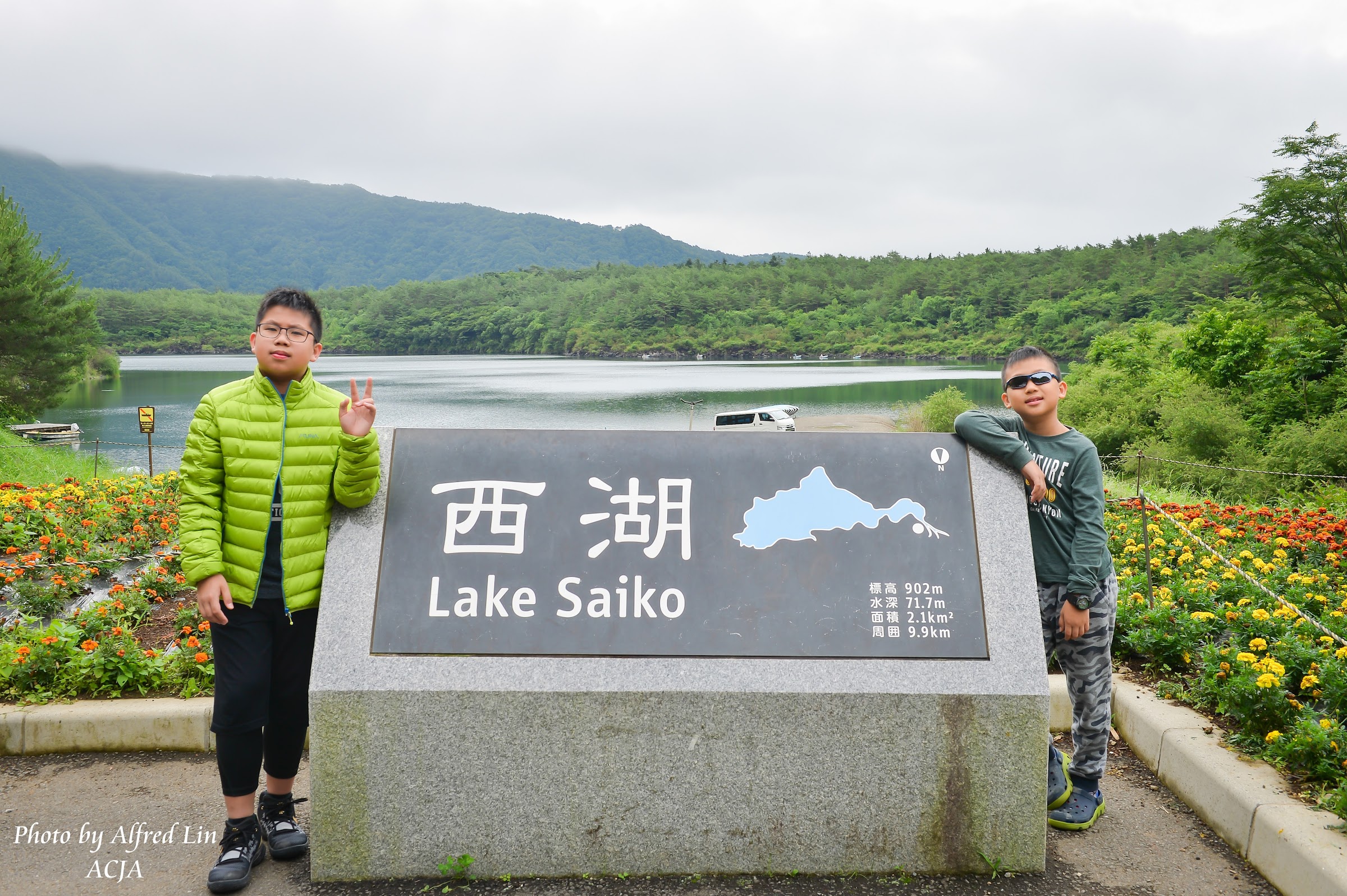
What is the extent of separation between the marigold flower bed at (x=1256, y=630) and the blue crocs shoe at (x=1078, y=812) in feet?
1.83

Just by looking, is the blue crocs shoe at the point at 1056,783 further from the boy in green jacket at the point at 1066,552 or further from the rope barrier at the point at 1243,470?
the rope barrier at the point at 1243,470

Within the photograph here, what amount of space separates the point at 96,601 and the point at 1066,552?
14.5 ft

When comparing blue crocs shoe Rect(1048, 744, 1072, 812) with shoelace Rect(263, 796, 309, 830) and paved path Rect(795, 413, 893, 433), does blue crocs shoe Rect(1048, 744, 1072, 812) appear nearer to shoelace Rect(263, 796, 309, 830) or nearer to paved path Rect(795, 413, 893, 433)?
shoelace Rect(263, 796, 309, 830)

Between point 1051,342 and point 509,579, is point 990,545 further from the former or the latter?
point 1051,342

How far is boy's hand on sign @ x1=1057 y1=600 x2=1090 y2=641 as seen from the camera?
2.44 meters

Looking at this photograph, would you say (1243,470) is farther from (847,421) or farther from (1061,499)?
(847,421)

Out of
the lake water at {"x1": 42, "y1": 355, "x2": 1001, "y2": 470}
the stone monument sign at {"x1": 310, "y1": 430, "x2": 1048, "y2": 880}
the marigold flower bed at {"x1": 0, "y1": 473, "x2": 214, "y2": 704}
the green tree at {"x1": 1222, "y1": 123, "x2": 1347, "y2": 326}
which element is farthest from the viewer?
the lake water at {"x1": 42, "y1": 355, "x2": 1001, "y2": 470}

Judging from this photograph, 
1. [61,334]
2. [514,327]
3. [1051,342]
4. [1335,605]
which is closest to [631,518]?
[1335,605]

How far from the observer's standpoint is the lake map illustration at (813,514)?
99.8 inches

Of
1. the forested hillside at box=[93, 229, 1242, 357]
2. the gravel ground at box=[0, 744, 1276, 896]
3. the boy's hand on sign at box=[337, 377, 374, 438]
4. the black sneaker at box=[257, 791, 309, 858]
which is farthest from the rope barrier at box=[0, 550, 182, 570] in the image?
the forested hillside at box=[93, 229, 1242, 357]

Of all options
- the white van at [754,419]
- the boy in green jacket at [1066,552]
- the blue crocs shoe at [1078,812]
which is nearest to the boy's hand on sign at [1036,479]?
the boy in green jacket at [1066,552]

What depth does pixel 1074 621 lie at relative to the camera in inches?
96.4

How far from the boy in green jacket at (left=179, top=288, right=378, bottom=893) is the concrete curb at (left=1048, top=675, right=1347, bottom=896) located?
272 centimetres

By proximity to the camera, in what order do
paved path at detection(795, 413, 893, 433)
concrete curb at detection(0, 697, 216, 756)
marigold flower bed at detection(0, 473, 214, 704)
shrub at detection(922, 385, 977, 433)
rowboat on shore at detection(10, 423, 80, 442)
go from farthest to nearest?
paved path at detection(795, 413, 893, 433) → shrub at detection(922, 385, 977, 433) → rowboat on shore at detection(10, 423, 80, 442) → marigold flower bed at detection(0, 473, 214, 704) → concrete curb at detection(0, 697, 216, 756)
